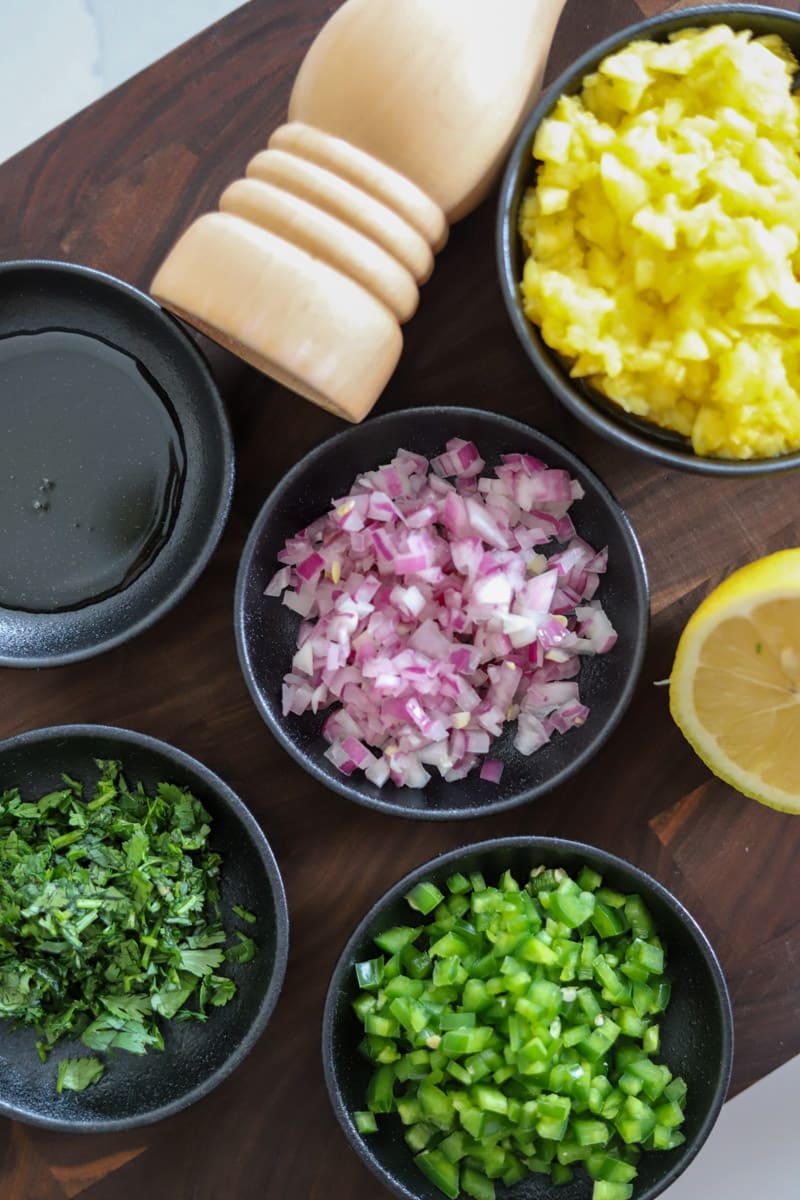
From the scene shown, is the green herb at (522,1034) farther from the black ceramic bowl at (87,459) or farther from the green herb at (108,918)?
the black ceramic bowl at (87,459)

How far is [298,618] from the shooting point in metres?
1.56

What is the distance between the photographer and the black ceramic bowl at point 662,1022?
1.40 metres

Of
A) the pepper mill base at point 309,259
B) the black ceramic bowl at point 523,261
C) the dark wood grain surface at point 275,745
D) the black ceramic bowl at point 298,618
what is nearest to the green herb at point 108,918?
the dark wood grain surface at point 275,745

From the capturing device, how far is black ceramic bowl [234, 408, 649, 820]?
142 centimetres

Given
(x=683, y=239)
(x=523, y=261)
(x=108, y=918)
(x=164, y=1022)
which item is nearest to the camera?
(x=683, y=239)

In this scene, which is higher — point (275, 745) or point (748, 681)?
point (748, 681)

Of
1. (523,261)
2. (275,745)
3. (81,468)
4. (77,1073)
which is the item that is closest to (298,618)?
(275,745)

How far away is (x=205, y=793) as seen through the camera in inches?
59.8

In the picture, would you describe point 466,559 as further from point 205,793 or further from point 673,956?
point 673,956

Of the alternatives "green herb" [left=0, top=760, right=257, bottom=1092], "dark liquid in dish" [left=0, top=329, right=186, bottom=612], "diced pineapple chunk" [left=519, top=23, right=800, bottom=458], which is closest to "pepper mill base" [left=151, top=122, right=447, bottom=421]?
"diced pineapple chunk" [left=519, top=23, right=800, bottom=458]

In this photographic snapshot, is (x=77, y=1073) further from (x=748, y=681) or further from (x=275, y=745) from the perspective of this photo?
(x=748, y=681)

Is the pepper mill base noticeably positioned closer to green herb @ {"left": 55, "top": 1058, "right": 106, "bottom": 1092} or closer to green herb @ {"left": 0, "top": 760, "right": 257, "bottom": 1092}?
green herb @ {"left": 0, "top": 760, "right": 257, "bottom": 1092}

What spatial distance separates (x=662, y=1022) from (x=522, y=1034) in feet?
0.81

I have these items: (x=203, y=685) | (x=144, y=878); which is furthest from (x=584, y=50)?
(x=144, y=878)
